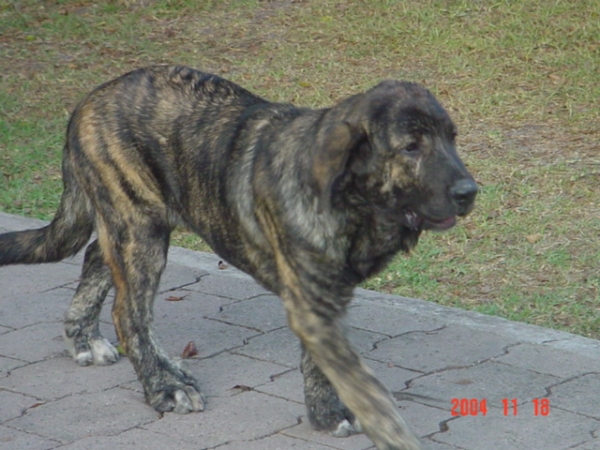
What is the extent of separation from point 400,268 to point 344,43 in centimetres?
528

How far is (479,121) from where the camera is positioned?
941cm

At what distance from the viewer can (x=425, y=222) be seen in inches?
166

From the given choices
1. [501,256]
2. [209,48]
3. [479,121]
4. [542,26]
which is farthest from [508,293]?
[209,48]

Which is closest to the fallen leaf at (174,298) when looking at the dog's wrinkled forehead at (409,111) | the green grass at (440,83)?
the green grass at (440,83)

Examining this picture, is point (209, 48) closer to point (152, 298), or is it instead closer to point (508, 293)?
point (508, 293)

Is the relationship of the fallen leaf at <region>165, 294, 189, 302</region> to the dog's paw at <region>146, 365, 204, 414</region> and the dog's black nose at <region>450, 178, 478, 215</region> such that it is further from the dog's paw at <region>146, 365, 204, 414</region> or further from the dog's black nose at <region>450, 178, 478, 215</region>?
the dog's black nose at <region>450, 178, 478, 215</region>

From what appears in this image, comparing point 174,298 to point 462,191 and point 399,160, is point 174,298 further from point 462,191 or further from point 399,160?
point 462,191

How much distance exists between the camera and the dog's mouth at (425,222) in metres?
4.17

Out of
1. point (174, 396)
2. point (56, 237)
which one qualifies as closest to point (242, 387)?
point (174, 396)

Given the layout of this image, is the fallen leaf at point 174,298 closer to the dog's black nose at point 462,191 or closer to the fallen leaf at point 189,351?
the fallen leaf at point 189,351

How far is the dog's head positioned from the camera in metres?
4.07

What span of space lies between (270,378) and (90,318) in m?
1.00

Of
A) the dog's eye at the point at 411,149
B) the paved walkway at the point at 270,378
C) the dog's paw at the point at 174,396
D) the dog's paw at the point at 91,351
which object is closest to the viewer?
the dog's eye at the point at 411,149
